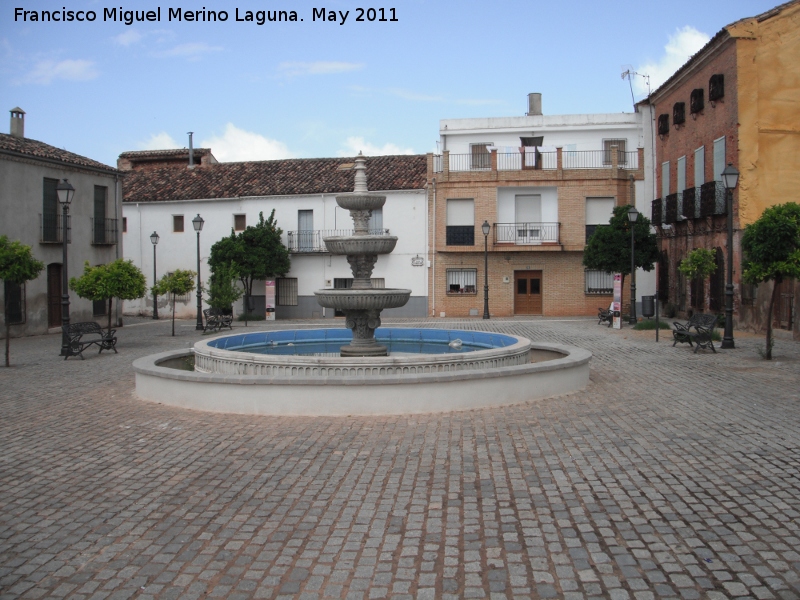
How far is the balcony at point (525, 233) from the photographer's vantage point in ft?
105

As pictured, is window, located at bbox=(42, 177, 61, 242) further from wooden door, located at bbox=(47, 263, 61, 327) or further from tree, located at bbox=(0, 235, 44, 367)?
tree, located at bbox=(0, 235, 44, 367)

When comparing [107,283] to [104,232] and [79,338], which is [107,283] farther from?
[104,232]

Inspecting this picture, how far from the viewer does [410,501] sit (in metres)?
6.14

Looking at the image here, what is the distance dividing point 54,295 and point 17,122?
23.7ft

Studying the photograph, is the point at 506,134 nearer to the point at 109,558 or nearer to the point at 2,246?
the point at 2,246

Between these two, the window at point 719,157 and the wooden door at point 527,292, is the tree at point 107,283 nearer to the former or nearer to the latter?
the window at point 719,157

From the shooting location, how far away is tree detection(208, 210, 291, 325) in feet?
102

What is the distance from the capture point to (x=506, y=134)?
A: 3403cm

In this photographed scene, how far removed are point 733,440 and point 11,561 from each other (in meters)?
6.97

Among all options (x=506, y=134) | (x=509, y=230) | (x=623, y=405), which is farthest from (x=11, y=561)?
(x=506, y=134)

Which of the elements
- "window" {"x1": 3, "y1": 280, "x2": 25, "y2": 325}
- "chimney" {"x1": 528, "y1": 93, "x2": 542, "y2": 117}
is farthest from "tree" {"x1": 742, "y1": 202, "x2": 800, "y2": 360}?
"chimney" {"x1": 528, "y1": 93, "x2": 542, "y2": 117}

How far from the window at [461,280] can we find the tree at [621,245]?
634cm

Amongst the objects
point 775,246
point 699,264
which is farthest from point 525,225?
point 775,246

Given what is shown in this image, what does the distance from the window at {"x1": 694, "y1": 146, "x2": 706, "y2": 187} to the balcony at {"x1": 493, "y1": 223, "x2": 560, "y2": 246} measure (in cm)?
708
